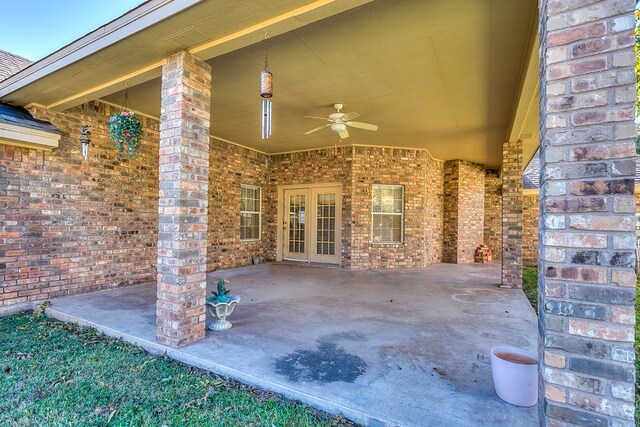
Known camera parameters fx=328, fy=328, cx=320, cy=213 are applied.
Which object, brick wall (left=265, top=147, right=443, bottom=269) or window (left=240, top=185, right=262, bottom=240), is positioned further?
window (left=240, top=185, right=262, bottom=240)

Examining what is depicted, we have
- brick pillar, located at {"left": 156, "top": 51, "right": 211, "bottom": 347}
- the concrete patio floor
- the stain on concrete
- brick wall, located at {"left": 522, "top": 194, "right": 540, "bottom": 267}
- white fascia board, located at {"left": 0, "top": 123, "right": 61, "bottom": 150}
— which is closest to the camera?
the concrete patio floor

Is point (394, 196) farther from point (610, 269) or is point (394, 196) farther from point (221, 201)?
point (610, 269)

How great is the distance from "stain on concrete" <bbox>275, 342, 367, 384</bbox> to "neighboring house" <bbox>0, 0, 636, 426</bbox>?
1045mm

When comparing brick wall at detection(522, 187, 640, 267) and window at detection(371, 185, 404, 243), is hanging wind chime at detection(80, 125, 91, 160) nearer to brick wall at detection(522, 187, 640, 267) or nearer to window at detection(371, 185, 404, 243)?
window at detection(371, 185, 404, 243)

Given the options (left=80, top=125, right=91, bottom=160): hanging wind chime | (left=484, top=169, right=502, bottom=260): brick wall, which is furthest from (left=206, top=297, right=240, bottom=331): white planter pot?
(left=484, top=169, right=502, bottom=260): brick wall

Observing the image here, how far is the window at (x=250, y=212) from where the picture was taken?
836 cm

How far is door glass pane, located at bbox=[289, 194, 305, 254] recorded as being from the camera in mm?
8906

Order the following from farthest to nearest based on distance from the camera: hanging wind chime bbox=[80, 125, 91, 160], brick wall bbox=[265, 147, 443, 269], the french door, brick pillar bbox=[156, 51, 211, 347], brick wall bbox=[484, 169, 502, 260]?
brick wall bbox=[484, 169, 502, 260] < the french door < brick wall bbox=[265, 147, 443, 269] < hanging wind chime bbox=[80, 125, 91, 160] < brick pillar bbox=[156, 51, 211, 347]

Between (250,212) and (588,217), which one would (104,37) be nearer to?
(588,217)

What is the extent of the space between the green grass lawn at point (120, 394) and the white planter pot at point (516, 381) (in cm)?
109

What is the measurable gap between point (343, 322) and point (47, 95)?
4704mm

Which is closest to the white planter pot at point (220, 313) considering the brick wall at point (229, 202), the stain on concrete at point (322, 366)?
the stain on concrete at point (322, 366)

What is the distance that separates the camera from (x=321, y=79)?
4254 mm

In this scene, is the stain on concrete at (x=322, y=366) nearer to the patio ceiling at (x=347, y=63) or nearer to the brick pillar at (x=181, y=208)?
the brick pillar at (x=181, y=208)
